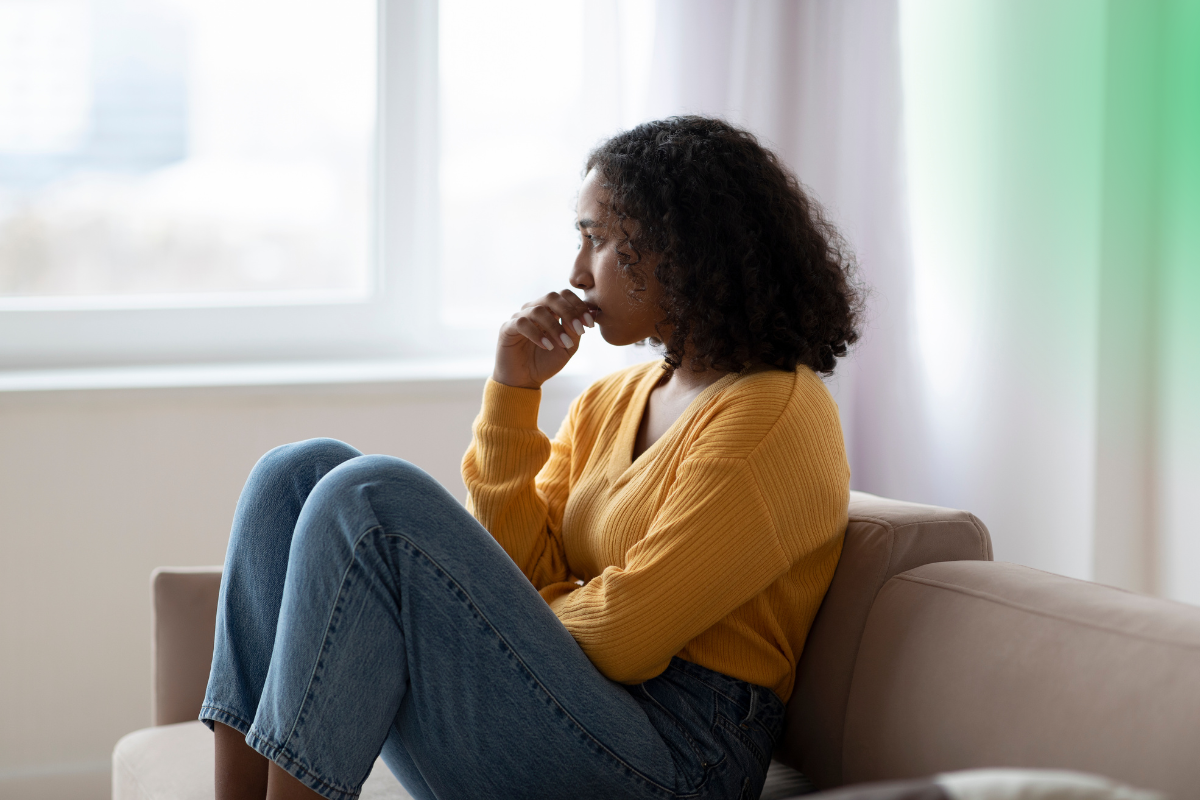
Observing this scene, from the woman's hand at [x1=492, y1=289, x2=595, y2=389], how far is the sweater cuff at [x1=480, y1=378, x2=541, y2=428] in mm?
13

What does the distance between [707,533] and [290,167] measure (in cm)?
156

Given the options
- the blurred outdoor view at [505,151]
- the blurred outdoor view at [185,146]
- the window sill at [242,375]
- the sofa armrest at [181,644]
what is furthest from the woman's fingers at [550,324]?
the blurred outdoor view at [185,146]

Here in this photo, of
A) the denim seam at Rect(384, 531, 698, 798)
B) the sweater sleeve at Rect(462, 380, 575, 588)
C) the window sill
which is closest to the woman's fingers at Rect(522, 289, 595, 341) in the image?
the sweater sleeve at Rect(462, 380, 575, 588)

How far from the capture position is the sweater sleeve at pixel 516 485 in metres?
1.36

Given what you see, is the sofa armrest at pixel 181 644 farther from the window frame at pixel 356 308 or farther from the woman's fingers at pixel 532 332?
the window frame at pixel 356 308

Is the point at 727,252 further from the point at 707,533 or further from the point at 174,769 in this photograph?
the point at 174,769

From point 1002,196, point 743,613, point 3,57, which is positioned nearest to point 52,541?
point 3,57

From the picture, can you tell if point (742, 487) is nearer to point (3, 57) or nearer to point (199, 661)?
point (199, 661)

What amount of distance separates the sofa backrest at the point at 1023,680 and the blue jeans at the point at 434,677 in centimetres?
19

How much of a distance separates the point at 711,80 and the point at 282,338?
1.04m

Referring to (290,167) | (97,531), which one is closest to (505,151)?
(290,167)

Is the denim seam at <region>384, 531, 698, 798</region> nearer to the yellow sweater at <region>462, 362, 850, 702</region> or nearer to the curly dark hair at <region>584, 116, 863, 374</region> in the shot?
the yellow sweater at <region>462, 362, 850, 702</region>

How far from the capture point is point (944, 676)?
1.02 meters

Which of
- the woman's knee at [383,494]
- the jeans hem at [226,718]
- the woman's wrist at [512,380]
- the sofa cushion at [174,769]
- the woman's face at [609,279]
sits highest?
the woman's face at [609,279]
